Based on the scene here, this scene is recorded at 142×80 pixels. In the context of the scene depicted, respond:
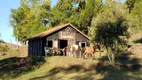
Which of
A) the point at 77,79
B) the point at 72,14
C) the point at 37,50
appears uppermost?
the point at 72,14

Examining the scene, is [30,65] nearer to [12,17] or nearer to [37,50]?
[37,50]

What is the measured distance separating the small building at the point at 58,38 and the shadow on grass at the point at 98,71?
52.9ft

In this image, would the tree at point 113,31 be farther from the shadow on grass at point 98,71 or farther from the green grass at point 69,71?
the shadow on grass at point 98,71

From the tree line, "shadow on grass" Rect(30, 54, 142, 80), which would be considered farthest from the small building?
"shadow on grass" Rect(30, 54, 142, 80)

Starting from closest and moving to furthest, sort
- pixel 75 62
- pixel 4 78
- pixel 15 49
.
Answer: pixel 4 78, pixel 75 62, pixel 15 49

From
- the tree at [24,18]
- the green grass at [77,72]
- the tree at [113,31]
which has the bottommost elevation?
the green grass at [77,72]

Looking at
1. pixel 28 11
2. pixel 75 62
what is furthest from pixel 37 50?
pixel 28 11

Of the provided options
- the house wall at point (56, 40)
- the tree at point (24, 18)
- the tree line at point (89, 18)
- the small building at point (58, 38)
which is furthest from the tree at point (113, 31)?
the tree at point (24, 18)

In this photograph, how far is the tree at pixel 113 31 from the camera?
33.2 m

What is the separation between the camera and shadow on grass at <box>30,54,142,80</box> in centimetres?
2562

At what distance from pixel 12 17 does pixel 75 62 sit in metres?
56.0

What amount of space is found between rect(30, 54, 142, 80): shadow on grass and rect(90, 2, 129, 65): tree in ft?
8.02

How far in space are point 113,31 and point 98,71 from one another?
649cm

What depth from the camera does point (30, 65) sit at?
124 feet
